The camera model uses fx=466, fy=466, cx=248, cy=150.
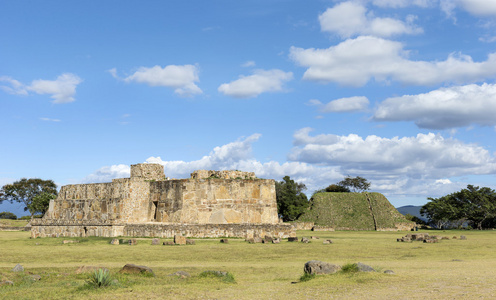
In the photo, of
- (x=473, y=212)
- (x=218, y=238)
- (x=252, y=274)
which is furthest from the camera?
(x=473, y=212)

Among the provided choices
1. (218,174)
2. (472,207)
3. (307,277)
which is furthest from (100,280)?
(472,207)

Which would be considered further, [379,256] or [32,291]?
[379,256]

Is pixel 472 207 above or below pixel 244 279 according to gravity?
above

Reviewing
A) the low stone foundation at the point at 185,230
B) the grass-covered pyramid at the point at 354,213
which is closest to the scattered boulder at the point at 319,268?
the low stone foundation at the point at 185,230

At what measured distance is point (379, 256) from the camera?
16875 mm

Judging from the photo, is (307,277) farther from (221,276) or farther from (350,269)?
(221,276)

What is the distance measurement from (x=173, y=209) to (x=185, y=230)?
2.85 metres

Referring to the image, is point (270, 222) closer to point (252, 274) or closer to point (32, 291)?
point (252, 274)

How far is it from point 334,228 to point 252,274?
154 feet

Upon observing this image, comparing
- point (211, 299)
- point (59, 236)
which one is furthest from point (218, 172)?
point (211, 299)

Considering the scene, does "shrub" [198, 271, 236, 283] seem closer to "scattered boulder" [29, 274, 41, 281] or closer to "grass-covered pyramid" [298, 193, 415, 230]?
"scattered boulder" [29, 274, 41, 281]

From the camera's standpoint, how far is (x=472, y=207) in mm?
52625

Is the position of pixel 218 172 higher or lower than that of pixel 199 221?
higher

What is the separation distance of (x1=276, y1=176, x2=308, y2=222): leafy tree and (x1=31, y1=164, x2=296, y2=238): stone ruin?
3730 centimetres
